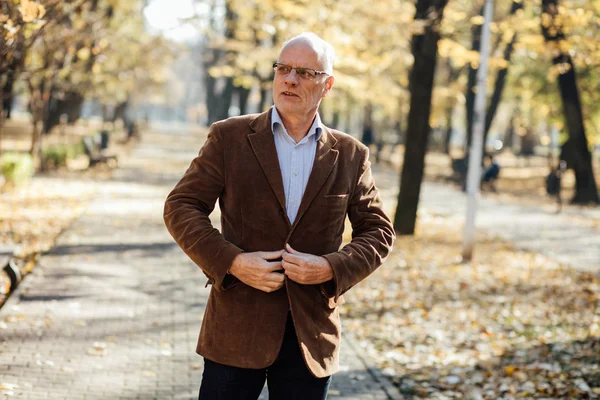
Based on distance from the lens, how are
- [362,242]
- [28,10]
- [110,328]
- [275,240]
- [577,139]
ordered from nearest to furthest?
[275,240]
[362,242]
[28,10]
[110,328]
[577,139]

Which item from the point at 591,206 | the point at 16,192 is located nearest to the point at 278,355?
the point at 16,192

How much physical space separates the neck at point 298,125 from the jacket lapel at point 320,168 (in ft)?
0.24

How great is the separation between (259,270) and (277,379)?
1.64 ft

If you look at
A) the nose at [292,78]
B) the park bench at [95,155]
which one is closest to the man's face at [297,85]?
the nose at [292,78]

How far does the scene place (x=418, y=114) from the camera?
14.6m

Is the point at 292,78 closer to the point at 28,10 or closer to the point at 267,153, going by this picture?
the point at 267,153

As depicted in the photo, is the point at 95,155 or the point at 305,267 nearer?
the point at 305,267

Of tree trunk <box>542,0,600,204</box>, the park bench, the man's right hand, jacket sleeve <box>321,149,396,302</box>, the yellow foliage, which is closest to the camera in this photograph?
the man's right hand

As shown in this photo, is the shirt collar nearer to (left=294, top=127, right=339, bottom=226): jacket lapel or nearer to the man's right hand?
(left=294, top=127, right=339, bottom=226): jacket lapel

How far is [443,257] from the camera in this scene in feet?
43.5

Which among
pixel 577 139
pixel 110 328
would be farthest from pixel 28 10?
pixel 577 139

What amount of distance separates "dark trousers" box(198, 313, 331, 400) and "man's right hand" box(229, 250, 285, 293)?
22 centimetres

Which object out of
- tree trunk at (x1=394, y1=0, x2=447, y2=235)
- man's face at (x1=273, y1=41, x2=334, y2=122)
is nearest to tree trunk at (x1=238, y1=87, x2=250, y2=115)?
tree trunk at (x1=394, y1=0, x2=447, y2=235)

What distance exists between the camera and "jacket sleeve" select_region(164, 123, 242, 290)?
2982 millimetres
